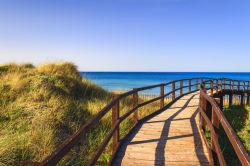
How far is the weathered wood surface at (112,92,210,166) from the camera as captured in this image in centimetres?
530

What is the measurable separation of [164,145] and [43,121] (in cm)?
364

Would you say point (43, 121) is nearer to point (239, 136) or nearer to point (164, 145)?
point (164, 145)

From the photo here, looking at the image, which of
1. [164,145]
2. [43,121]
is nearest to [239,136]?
[164,145]

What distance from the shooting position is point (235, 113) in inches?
725

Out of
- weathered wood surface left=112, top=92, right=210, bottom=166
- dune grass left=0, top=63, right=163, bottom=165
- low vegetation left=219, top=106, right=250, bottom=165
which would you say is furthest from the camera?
low vegetation left=219, top=106, right=250, bottom=165

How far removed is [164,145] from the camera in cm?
626

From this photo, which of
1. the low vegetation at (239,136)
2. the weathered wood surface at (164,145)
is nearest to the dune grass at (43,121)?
the weathered wood surface at (164,145)

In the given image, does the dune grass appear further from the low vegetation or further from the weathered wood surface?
the low vegetation

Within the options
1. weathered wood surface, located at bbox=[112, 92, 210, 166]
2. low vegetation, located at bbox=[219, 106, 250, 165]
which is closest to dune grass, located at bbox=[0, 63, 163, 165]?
weathered wood surface, located at bbox=[112, 92, 210, 166]

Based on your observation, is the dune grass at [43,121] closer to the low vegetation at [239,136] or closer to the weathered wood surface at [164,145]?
→ the weathered wood surface at [164,145]

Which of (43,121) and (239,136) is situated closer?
(43,121)

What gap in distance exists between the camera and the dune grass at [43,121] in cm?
615

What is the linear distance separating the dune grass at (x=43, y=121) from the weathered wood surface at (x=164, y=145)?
0.65 meters

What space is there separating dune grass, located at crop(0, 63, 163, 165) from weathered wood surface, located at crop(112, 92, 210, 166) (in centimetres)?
65
